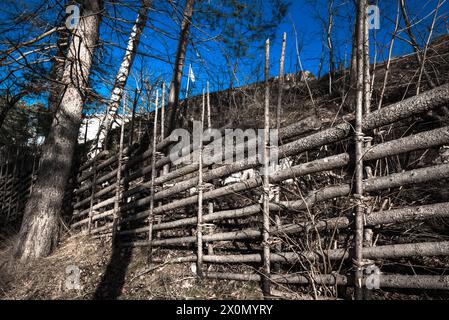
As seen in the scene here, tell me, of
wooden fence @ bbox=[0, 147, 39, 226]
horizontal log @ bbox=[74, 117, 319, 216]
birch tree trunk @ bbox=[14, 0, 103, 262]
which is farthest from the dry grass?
wooden fence @ bbox=[0, 147, 39, 226]

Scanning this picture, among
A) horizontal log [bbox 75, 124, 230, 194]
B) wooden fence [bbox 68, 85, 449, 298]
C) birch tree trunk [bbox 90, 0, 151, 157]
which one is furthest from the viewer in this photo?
horizontal log [bbox 75, 124, 230, 194]

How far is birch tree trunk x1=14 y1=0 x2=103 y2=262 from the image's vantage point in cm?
393

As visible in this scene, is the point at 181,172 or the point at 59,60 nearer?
the point at 59,60

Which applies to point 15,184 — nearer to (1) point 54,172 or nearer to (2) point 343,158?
(1) point 54,172

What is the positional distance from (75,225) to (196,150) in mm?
3153

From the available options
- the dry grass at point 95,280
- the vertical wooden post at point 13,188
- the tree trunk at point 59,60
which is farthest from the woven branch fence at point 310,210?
the vertical wooden post at point 13,188

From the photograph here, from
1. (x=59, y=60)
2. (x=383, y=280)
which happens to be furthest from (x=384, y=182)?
(x=59, y=60)

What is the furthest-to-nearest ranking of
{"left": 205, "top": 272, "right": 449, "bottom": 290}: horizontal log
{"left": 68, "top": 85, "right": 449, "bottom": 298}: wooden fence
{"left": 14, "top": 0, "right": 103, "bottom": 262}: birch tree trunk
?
{"left": 14, "top": 0, "right": 103, "bottom": 262}: birch tree trunk
{"left": 68, "top": 85, "right": 449, "bottom": 298}: wooden fence
{"left": 205, "top": 272, "right": 449, "bottom": 290}: horizontal log

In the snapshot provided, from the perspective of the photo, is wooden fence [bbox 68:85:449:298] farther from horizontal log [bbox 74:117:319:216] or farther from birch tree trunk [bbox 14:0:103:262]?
birch tree trunk [bbox 14:0:103:262]

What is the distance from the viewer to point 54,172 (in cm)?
424

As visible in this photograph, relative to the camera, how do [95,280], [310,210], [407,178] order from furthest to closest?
[95,280], [310,210], [407,178]

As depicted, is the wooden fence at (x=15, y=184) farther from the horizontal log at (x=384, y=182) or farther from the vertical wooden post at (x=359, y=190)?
the vertical wooden post at (x=359, y=190)
